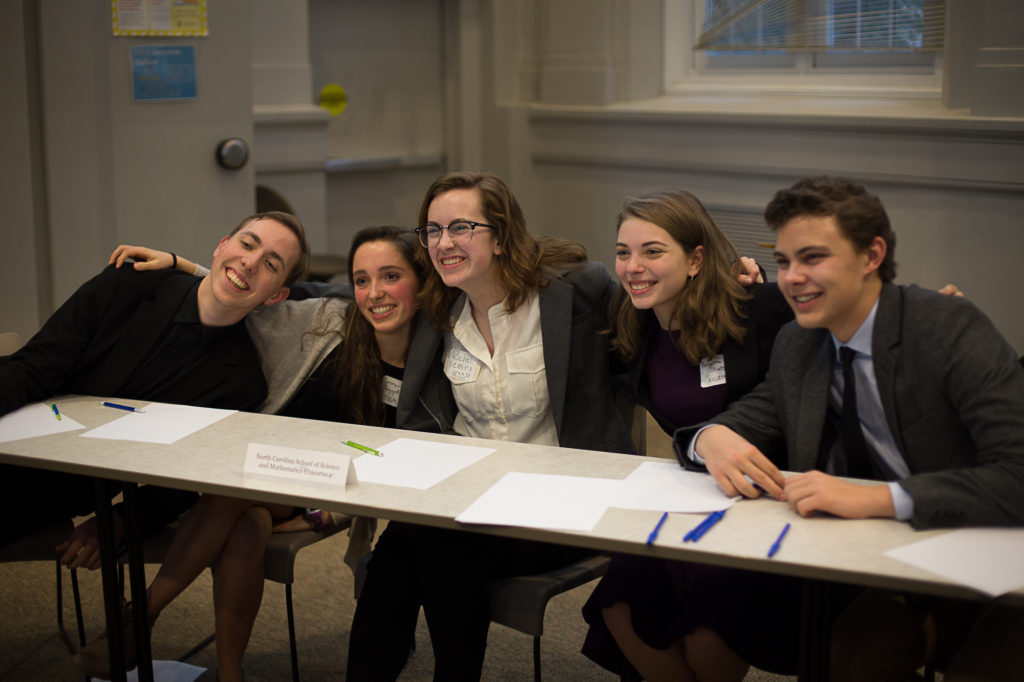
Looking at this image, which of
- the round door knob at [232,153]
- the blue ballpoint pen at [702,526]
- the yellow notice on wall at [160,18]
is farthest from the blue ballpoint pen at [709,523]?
the yellow notice on wall at [160,18]

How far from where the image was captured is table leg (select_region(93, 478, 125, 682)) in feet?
7.41

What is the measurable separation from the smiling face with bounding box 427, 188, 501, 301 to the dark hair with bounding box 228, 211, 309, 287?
0.43 metres

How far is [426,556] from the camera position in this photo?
2.26m

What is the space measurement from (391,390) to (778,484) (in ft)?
3.60

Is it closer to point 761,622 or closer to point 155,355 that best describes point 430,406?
point 155,355

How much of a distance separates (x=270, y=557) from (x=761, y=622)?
3.75 feet

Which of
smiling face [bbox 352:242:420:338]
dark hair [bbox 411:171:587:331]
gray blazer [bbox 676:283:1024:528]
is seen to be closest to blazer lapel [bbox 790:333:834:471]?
gray blazer [bbox 676:283:1024:528]

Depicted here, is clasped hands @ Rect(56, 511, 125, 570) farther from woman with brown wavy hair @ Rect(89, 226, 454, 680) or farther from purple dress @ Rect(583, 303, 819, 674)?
purple dress @ Rect(583, 303, 819, 674)

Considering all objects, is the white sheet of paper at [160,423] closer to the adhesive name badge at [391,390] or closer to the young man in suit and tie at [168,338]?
the young man in suit and tie at [168,338]

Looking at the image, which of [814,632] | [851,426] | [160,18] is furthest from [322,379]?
[160,18]

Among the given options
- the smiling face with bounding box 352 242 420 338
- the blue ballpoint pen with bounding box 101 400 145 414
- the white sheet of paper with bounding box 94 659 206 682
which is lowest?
the white sheet of paper with bounding box 94 659 206 682

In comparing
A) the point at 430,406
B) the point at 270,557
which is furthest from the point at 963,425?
the point at 270,557

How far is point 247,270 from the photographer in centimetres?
271

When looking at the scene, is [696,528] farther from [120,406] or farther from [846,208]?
[120,406]
